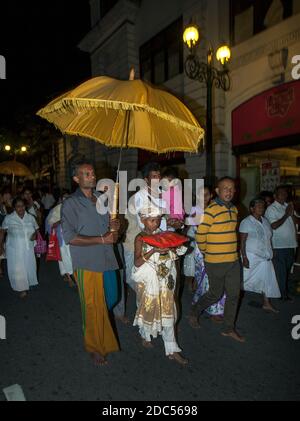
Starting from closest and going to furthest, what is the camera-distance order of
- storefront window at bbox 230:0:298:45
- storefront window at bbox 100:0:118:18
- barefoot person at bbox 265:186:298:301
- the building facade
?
barefoot person at bbox 265:186:298:301 < storefront window at bbox 230:0:298:45 < the building facade < storefront window at bbox 100:0:118:18

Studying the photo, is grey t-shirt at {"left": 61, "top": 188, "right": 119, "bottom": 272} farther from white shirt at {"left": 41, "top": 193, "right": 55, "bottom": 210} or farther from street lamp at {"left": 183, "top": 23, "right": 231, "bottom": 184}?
white shirt at {"left": 41, "top": 193, "right": 55, "bottom": 210}

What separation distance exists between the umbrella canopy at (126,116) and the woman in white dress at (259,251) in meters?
1.86

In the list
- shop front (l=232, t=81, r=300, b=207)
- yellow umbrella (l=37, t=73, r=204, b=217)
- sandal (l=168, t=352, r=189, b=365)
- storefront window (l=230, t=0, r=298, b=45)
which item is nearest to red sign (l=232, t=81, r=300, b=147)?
shop front (l=232, t=81, r=300, b=207)

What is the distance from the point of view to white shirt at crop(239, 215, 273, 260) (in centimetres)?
505

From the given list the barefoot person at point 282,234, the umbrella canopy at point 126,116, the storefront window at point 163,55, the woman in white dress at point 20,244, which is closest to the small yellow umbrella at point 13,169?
the woman in white dress at point 20,244

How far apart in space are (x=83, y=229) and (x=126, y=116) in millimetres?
1501

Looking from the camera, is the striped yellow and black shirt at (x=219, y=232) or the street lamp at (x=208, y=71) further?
the street lamp at (x=208, y=71)

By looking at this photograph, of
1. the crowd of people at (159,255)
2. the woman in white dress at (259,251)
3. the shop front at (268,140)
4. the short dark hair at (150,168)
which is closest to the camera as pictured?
the crowd of people at (159,255)

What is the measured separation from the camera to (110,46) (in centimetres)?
1675

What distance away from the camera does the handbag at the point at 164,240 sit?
332cm

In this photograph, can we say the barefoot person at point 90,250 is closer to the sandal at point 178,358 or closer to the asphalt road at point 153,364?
the asphalt road at point 153,364

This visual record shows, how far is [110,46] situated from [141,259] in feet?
53.9
